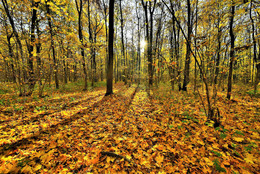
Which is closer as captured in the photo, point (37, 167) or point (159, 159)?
point (37, 167)

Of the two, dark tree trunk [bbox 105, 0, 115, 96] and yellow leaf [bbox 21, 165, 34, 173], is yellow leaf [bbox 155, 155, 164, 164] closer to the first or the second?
yellow leaf [bbox 21, 165, 34, 173]

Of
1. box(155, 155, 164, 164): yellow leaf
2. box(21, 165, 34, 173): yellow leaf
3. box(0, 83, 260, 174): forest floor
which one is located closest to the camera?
box(21, 165, 34, 173): yellow leaf

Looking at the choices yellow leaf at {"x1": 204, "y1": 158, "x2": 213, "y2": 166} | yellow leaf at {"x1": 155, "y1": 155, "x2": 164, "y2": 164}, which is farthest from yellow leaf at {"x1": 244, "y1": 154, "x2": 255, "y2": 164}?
yellow leaf at {"x1": 155, "y1": 155, "x2": 164, "y2": 164}

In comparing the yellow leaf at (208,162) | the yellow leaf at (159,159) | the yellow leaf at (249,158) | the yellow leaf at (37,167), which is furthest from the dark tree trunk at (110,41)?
the yellow leaf at (249,158)

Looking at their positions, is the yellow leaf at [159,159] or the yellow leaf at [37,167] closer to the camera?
the yellow leaf at [37,167]

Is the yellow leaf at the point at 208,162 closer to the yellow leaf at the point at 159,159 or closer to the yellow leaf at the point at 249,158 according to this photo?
the yellow leaf at the point at 249,158

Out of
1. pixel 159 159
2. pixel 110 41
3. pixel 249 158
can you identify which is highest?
pixel 110 41

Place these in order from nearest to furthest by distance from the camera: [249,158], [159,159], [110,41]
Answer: [249,158] → [159,159] → [110,41]

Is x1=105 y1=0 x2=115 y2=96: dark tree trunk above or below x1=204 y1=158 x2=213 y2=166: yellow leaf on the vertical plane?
above

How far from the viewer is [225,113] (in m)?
4.66

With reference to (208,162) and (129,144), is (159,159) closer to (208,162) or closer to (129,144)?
(129,144)

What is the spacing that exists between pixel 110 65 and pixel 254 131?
8207 millimetres

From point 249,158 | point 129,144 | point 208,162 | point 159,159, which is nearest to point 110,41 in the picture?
point 129,144

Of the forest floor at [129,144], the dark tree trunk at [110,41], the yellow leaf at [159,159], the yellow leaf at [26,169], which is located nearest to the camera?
the yellow leaf at [26,169]
